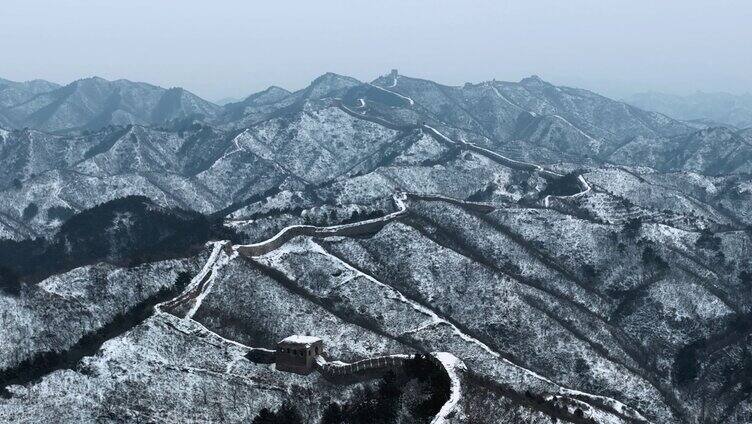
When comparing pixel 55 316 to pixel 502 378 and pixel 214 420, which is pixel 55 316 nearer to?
pixel 214 420

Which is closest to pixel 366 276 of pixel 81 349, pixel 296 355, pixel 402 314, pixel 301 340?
pixel 402 314

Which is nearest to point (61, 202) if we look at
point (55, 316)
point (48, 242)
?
point (48, 242)

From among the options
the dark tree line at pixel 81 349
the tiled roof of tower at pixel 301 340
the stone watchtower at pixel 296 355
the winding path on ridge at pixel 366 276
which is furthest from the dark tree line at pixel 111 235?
the stone watchtower at pixel 296 355

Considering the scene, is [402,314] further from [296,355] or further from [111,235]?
[111,235]

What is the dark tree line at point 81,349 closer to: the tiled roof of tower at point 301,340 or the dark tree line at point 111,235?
the tiled roof of tower at point 301,340

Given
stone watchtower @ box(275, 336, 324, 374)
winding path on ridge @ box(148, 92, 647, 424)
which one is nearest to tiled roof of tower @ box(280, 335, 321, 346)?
stone watchtower @ box(275, 336, 324, 374)

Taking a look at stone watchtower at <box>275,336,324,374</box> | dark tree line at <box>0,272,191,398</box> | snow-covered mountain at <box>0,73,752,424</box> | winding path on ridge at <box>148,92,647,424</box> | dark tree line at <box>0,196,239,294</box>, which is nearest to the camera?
dark tree line at <box>0,272,191,398</box>

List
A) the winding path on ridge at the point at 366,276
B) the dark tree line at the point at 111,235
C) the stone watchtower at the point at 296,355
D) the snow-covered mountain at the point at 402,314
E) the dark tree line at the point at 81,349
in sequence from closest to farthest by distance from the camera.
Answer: the dark tree line at the point at 81,349 → the snow-covered mountain at the point at 402,314 → the winding path on ridge at the point at 366,276 → the stone watchtower at the point at 296,355 → the dark tree line at the point at 111,235

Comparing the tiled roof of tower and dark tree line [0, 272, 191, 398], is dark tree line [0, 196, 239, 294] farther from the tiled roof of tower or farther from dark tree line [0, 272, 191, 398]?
the tiled roof of tower
